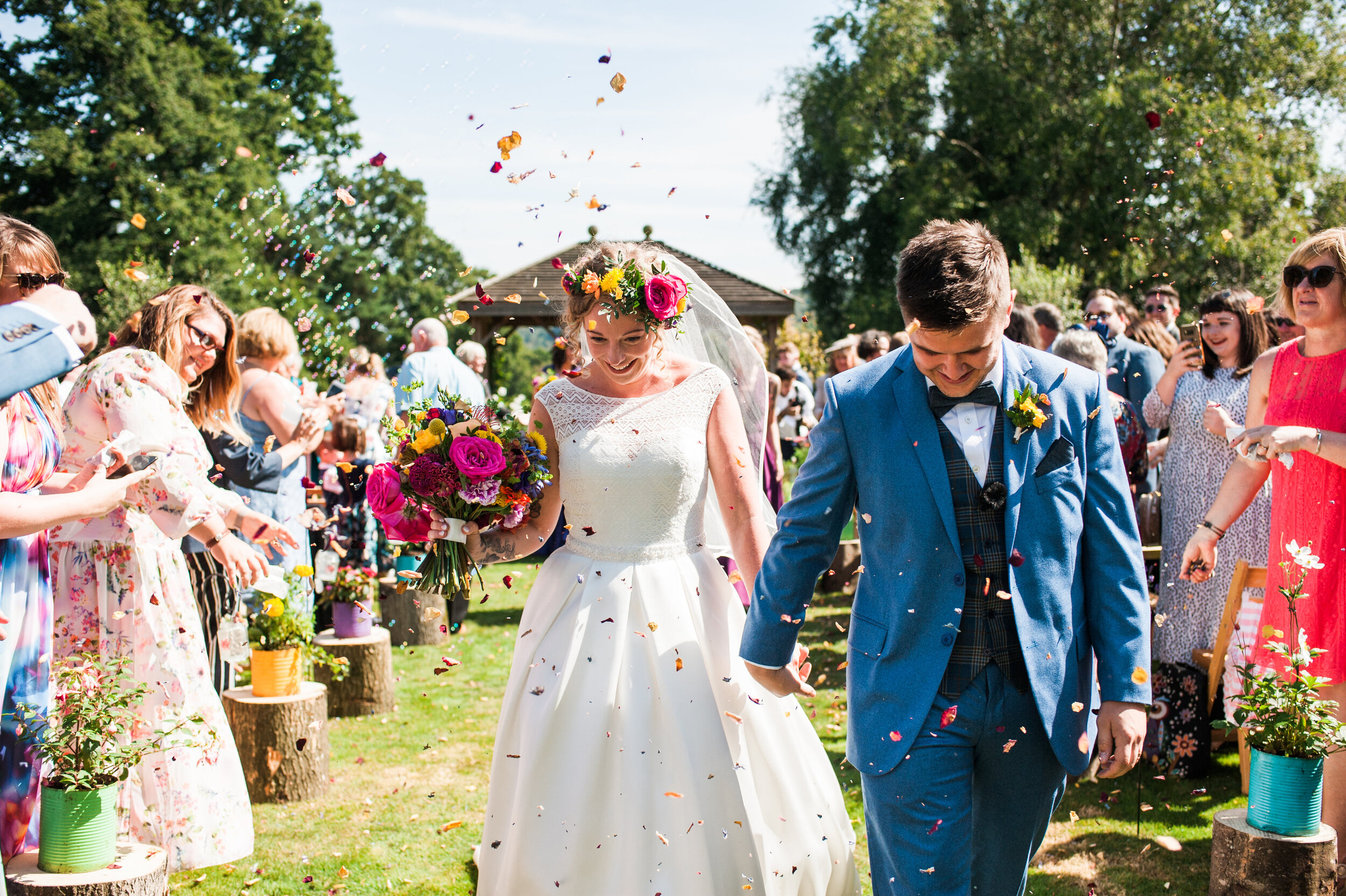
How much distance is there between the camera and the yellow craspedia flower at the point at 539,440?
10.5ft

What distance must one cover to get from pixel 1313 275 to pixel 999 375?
5.90 feet

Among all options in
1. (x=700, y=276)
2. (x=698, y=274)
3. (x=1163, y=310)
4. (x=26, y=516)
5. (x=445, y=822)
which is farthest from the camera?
(x=698, y=274)

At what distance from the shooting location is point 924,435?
7.65ft

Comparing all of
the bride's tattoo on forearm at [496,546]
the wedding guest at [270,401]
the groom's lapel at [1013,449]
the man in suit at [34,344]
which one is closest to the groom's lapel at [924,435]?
the groom's lapel at [1013,449]

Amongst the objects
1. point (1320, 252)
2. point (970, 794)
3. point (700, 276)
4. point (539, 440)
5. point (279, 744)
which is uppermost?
point (700, 276)

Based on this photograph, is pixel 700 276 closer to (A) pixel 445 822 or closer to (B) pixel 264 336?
(B) pixel 264 336

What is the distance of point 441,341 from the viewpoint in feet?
27.7

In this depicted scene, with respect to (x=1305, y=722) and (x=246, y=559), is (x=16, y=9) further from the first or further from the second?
(x=1305, y=722)

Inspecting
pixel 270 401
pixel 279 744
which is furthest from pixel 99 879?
pixel 270 401

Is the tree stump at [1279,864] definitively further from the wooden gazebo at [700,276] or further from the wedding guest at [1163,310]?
the wooden gazebo at [700,276]

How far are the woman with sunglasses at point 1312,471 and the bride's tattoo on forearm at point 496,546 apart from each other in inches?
92.3

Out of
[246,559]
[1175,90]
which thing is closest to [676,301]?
[246,559]

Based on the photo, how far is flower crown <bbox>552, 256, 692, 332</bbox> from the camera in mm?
3209

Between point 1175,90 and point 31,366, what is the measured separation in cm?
2648
